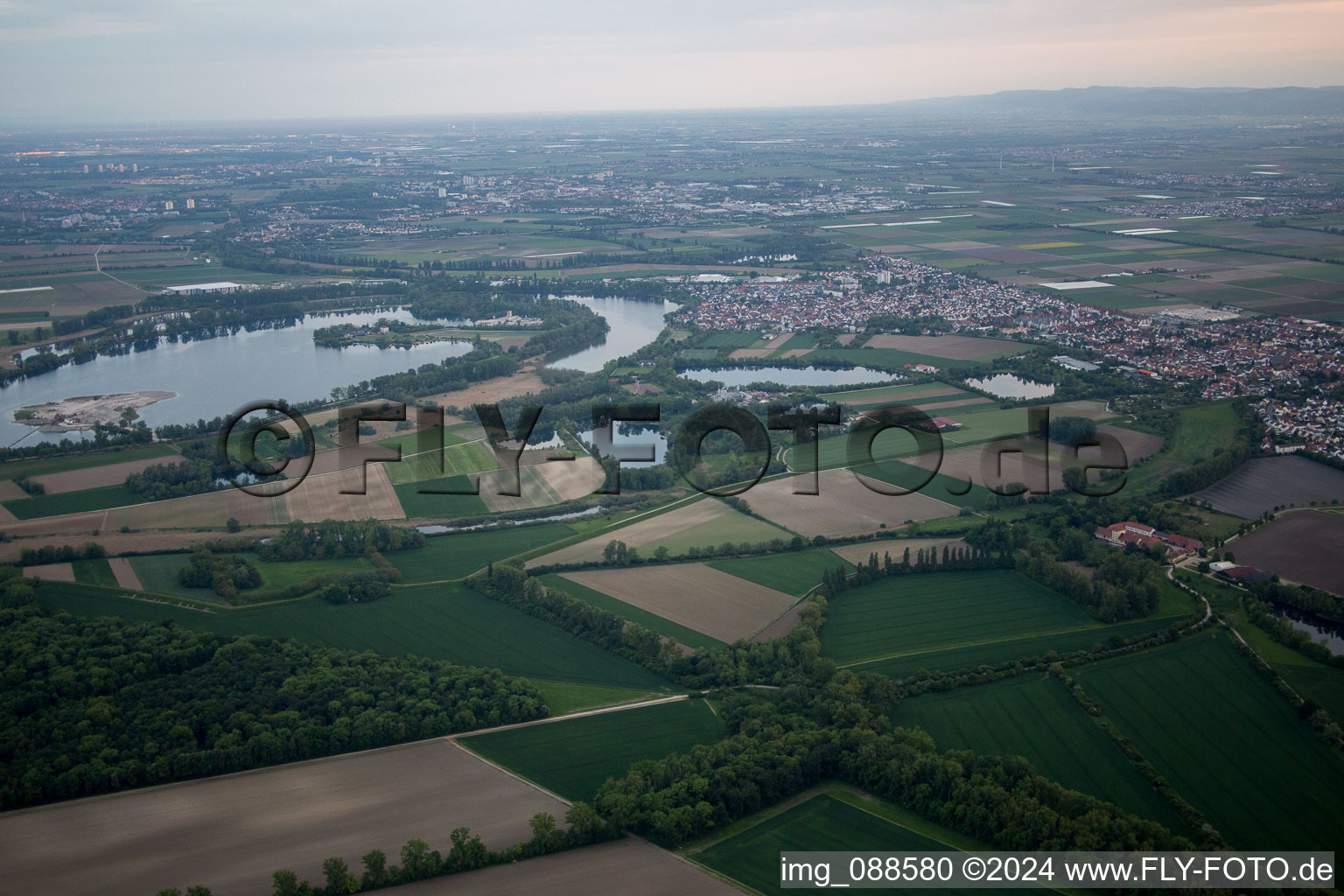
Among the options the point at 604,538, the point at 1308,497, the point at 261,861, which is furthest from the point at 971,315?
the point at 261,861

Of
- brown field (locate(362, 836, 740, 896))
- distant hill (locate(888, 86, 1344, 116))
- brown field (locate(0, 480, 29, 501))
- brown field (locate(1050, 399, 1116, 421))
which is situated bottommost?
brown field (locate(362, 836, 740, 896))

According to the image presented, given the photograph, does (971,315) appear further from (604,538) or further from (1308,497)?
(604,538)

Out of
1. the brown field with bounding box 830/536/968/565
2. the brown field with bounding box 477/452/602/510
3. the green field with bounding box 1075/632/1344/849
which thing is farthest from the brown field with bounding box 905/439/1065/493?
the brown field with bounding box 477/452/602/510

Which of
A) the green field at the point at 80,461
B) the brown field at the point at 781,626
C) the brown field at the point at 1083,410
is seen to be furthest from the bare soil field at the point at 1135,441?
the green field at the point at 80,461

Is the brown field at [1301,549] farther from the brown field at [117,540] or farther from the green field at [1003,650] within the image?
the brown field at [117,540]

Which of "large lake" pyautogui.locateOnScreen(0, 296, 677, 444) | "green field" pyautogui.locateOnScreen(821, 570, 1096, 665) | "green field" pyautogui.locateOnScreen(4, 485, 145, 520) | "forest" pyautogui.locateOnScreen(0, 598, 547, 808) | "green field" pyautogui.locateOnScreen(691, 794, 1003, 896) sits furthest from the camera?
"large lake" pyautogui.locateOnScreen(0, 296, 677, 444)

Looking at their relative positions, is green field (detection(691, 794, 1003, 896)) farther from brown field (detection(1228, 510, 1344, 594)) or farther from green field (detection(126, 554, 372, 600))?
green field (detection(126, 554, 372, 600))

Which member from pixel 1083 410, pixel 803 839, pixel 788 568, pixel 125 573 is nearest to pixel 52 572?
pixel 125 573
